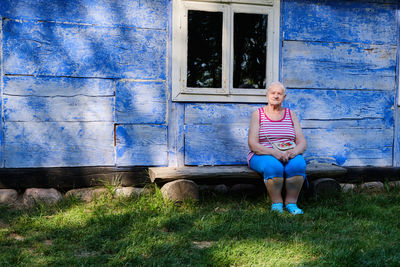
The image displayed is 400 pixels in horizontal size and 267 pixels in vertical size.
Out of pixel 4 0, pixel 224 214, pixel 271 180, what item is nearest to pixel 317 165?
pixel 271 180

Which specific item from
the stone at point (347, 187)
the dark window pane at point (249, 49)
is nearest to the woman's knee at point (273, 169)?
the dark window pane at point (249, 49)

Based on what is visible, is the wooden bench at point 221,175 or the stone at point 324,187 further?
the stone at point 324,187

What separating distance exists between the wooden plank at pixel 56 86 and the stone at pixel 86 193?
105 cm

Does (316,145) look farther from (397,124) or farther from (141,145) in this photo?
(141,145)

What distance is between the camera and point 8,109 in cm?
400

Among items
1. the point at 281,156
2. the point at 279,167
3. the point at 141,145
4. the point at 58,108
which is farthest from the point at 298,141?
the point at 58,108

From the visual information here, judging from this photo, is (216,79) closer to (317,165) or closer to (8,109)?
(317,165)

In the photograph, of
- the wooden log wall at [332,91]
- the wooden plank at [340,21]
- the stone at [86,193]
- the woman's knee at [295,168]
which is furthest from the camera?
the wooden plank at [340,21]

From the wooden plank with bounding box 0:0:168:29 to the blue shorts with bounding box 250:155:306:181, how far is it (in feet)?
6.25

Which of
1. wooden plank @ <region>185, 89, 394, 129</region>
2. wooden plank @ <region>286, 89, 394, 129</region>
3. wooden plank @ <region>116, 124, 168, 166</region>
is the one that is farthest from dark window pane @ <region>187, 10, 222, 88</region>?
wooden plank @ <region>286, 89, 394, 129</region>

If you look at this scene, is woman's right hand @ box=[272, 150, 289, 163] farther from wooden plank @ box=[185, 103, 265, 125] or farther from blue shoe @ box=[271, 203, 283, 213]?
wooden plank @ box=[185, 103, 265, 125]

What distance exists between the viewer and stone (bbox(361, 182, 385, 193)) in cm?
480

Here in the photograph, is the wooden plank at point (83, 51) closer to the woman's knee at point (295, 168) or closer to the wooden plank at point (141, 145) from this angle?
the wooden plank at point (141, 145)

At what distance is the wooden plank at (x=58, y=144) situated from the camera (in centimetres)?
404
